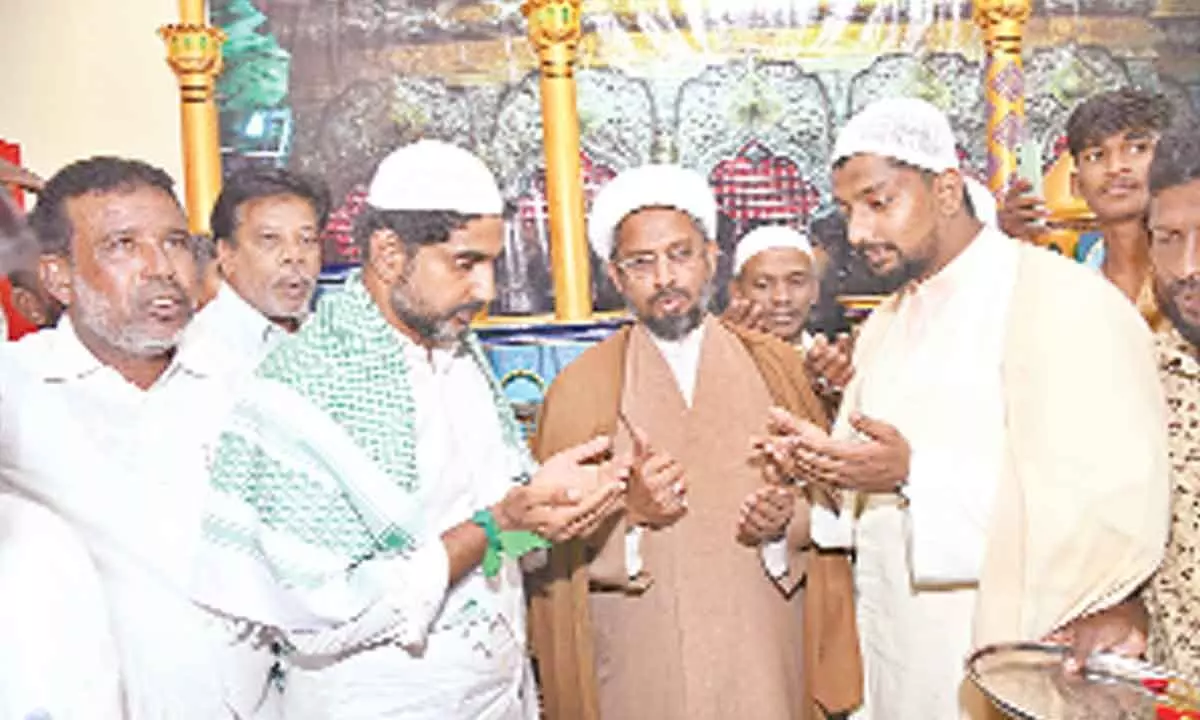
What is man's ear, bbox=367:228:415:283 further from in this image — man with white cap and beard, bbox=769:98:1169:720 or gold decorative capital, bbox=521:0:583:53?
gold decorative capital, bbox=521:0:583:53

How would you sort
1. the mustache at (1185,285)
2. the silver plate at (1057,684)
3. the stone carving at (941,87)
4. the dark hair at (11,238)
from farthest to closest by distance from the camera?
the stone carving at (941,87) → the mustache at (1185,285) → the silver plate at (1057,684) → the dark hair at (11,238)

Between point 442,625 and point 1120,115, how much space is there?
8.40ft

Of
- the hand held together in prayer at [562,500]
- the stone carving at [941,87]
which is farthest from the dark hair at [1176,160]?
the stone carving at [941,87]

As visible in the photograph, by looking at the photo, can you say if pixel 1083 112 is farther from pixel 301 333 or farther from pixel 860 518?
pixel 301 333

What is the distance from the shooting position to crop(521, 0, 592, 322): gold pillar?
18.5 ft

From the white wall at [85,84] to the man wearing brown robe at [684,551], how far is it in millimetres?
4906

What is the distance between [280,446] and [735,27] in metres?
5.55

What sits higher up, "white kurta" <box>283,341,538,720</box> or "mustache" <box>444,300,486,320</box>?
"mustache" <box>444,300,486,320</box>

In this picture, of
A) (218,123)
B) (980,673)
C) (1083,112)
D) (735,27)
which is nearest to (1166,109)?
(1083,112)

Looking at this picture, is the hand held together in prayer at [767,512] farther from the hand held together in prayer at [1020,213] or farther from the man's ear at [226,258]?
the man's ear at [226,258]

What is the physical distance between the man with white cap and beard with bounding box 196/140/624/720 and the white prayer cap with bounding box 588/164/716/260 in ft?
2.00

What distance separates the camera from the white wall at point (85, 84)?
22.2 ft

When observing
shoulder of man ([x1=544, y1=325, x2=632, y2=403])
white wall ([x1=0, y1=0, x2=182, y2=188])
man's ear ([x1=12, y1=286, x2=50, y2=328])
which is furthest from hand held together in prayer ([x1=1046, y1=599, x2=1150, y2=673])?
white wall ([x1=0, y1=0, x2=182, y2=188])

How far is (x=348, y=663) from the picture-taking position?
7.29ft
